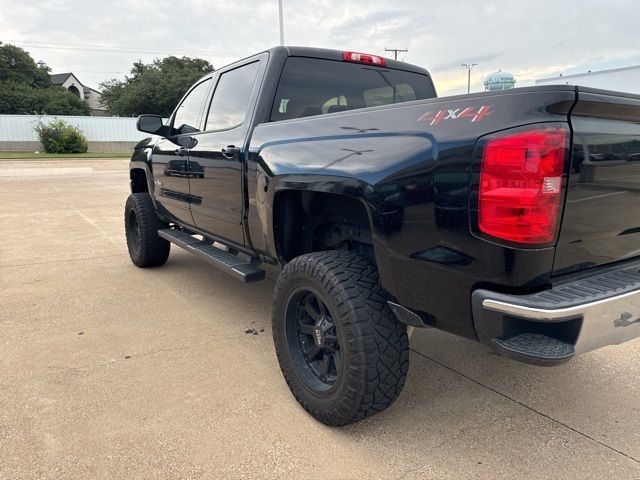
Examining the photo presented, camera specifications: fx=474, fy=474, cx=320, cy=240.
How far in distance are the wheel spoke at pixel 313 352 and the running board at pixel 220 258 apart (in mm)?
765

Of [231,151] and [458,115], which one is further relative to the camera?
[231,151]

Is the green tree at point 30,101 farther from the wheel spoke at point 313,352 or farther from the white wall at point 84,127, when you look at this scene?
the wheel spoke at point 313,352

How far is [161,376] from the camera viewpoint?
2.89 m

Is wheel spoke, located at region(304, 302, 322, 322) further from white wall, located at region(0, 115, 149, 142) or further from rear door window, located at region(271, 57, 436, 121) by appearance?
white wall, located at region(0, 115, 149, 142)

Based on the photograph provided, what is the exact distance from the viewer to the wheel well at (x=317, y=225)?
252 centimetres

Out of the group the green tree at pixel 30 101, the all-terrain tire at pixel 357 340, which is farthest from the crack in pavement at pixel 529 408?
the green tree at pixel 30 101

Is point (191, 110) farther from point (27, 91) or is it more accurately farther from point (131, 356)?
point (27, 91)

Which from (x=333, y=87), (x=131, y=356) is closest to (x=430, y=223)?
(x=333, y=87)

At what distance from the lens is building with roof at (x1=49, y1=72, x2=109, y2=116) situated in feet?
241

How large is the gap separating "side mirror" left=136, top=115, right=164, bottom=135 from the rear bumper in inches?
141

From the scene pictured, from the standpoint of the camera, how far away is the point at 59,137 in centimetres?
3142

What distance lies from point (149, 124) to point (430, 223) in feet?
11.0

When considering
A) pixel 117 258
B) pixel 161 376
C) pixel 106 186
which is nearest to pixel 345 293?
pixel 161 376

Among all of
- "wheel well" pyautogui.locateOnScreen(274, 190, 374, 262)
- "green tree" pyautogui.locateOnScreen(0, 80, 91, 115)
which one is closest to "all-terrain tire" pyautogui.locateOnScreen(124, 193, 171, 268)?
"wheel well" pyautogui.locateOnScreen(274, 190, 374, 262)
